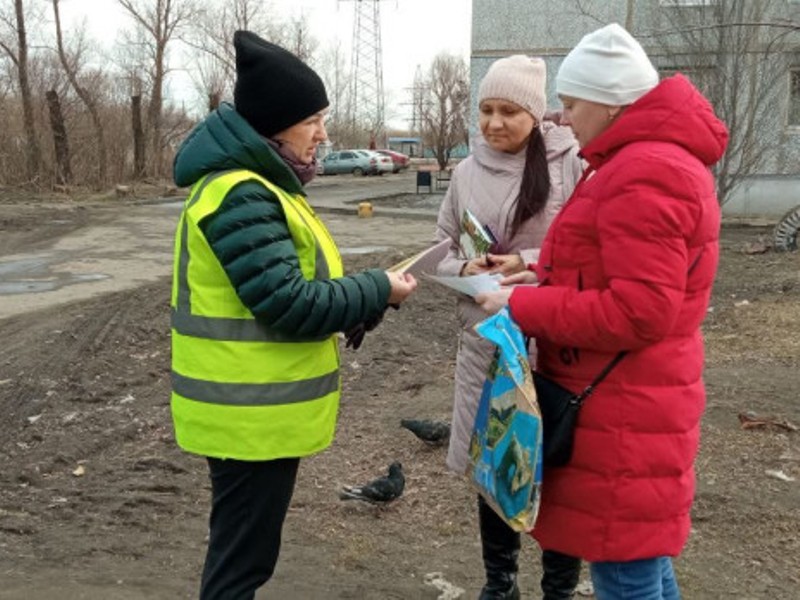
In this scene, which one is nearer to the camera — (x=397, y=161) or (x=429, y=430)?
(x=429, y=430)

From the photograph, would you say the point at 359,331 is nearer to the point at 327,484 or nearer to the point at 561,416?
the point at 561,416

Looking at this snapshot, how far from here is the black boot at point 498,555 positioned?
9.58 ft

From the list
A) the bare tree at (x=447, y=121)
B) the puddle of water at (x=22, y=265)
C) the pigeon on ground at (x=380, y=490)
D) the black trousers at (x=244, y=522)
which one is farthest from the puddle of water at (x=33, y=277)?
the bare tree at (x=447, y=121)

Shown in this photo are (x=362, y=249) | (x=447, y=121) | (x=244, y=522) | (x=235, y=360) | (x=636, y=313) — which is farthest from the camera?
→ (x=447, y=121)

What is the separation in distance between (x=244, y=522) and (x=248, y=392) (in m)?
0.37

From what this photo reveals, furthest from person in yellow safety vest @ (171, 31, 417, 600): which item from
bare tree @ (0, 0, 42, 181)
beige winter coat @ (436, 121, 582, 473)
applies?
bare tree @ (0, 0, 42, 181)

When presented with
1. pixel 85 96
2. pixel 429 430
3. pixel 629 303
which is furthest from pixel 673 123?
pixel 85 96

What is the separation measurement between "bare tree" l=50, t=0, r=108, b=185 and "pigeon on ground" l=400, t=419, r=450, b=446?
954 inches

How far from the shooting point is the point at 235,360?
221cm

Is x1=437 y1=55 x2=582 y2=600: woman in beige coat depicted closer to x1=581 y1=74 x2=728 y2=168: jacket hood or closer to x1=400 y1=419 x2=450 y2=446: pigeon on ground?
x1=581 y1=74 x2=728 y2=168: jacket hood

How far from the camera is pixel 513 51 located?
20.5 meters

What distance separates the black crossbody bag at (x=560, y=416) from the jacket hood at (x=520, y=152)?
3.08ft

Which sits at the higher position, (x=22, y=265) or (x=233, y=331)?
(x=233, y=331)

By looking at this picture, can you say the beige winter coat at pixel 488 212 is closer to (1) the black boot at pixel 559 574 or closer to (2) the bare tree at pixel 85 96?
(1) the black boot at pixel 559 574
